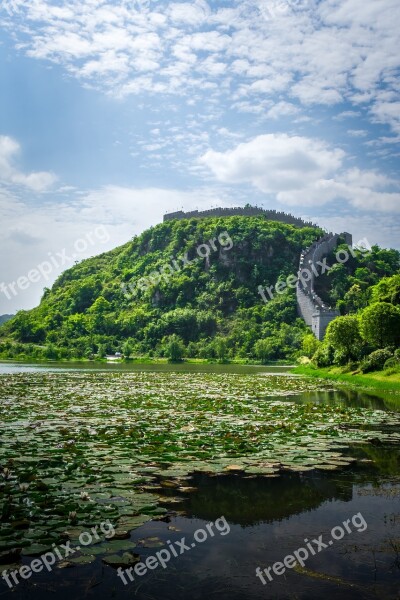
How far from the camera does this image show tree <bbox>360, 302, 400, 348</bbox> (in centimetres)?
3822

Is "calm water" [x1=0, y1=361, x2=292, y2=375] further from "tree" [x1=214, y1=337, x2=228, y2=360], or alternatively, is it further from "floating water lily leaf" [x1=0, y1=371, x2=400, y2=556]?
"floating water lily leaf" [x1=0, y1=371, x2=400, y2=556]

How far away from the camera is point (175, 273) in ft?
440

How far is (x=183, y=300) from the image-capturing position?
12756 centimetres

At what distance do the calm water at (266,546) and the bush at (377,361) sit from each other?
27.7m

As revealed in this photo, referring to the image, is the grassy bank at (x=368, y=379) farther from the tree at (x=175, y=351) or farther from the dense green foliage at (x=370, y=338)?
the tree at (x=175, y=351)

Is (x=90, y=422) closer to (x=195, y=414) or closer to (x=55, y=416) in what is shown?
(x=55, y=416)

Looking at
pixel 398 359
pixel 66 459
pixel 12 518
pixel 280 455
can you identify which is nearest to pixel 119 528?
pixel 12 518

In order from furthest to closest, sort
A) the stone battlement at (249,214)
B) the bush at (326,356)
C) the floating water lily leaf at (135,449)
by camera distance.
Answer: the stone battlement at (249,214) < the bush at (326,356) < the floating water lily leaf at (135,449)

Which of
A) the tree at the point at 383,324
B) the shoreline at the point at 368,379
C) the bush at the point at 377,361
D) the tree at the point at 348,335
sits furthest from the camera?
the tree at the point at 348,335

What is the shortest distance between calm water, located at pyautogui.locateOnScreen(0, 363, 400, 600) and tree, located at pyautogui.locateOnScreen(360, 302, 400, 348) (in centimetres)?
2881

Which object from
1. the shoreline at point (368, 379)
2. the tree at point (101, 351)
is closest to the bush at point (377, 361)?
the shoreline at point (368, 379)

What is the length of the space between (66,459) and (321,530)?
5.86m

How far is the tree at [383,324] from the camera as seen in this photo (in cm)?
3822

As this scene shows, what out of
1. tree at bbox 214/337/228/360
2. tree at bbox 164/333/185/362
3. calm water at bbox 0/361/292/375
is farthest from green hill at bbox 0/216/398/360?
calm water at bbox 0/361/292/375
